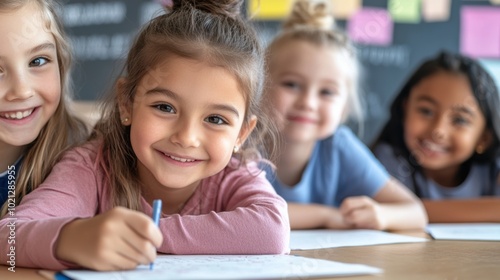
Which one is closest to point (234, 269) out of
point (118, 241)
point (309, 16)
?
point (118, 241)

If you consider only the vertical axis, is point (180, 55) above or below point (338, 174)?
above

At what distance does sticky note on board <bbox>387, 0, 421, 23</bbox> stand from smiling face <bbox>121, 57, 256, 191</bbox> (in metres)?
2.10

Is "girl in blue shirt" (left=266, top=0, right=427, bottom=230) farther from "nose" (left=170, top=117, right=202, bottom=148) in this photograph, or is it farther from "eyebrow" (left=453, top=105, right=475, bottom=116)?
"nose" (left=170, top=117, right=202, bottom=148)

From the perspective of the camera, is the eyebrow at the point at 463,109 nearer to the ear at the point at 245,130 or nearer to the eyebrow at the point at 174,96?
the ear at the point at 245,130

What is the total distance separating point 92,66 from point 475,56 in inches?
64.7

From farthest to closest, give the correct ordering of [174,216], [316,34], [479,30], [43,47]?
1. [479,30]
2. [316,34]
3. [43,47]
4. [174,216]

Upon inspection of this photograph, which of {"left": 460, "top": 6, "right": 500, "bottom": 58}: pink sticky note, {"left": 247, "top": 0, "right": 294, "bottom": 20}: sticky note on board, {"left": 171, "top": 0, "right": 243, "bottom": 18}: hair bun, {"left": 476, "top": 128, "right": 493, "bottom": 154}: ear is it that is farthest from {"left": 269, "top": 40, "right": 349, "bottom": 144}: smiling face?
{"left": 460, "top": 6, "right": 500, "bottom": 58}: pink sticky note

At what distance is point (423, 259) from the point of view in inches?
46.5

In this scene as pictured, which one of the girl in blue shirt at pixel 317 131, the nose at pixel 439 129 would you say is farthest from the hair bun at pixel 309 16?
the nose at pixel 439 129

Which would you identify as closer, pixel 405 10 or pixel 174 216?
pixel 174 216

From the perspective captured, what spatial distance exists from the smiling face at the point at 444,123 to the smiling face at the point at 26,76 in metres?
1.23

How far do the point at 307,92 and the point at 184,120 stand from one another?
811mm

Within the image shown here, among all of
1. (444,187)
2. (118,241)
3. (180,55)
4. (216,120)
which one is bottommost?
(444,187)

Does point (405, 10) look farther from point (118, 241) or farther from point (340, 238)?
point (118, 241)
